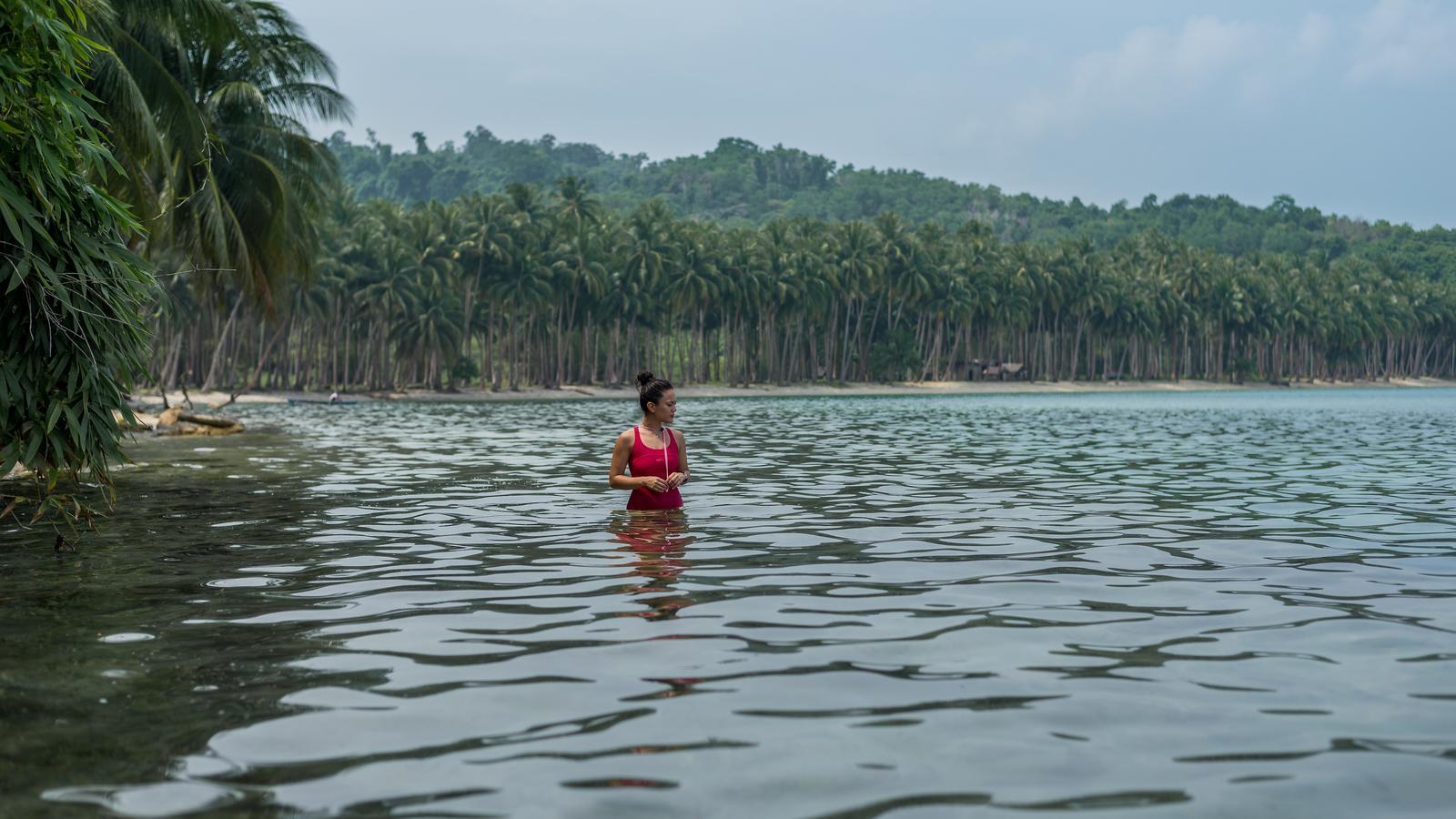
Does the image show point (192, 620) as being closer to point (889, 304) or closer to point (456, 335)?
point (456, 335)

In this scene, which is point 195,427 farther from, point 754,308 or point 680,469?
point 754,308

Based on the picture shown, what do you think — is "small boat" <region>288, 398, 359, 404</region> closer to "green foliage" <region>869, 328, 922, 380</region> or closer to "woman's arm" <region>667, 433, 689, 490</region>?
"green foliage" <region>869, 328, 922, 380</region>

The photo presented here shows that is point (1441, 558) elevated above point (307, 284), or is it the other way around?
point (307, 284)

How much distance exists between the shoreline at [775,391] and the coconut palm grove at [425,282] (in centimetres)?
238

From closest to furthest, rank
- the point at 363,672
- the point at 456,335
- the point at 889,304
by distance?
1. the point at 363,672
2. the point at 456,335
3. the point at 889,304

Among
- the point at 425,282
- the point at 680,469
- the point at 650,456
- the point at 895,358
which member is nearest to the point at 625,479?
the point at 650,456

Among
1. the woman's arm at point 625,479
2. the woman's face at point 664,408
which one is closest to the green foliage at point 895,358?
the woman's arm at point 625,479

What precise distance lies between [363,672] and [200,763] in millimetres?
1794

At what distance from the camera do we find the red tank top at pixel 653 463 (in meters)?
13.8

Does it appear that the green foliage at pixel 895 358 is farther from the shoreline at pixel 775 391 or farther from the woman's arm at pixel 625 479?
the woman's arm at pixel 625 479

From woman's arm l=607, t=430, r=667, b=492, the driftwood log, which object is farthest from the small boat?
woman's arm l=607, t=430, r=667, b=492

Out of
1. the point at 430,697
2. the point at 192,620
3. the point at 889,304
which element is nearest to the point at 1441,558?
the point at 430,697

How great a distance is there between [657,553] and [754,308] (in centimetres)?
10546

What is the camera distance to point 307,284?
131 feet
